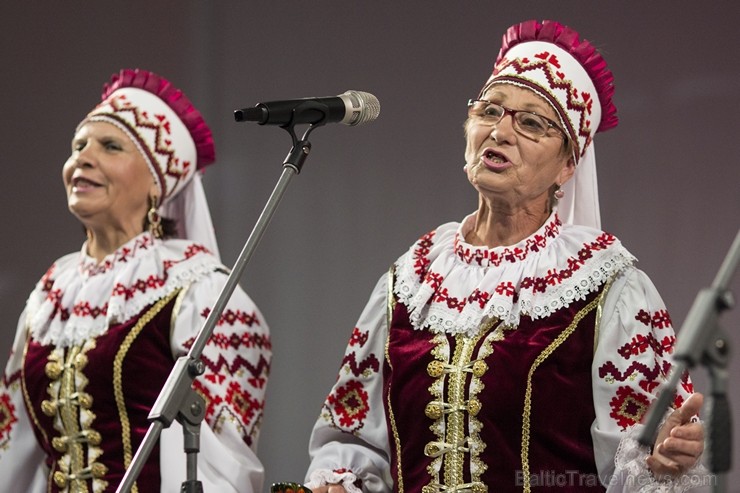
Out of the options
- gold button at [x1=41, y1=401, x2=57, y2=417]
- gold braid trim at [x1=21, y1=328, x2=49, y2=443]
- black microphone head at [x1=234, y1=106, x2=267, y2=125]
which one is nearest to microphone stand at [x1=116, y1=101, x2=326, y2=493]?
black microphone head at [x1=234, y1=106, x2=267, y2=125]

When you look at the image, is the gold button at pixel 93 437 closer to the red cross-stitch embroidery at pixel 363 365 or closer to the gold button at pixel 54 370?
the gold button at pixel 54 370

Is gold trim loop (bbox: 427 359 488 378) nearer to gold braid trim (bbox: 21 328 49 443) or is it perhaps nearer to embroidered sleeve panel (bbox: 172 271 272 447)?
embroidered sleeve panel (bbox: 172 271 272 447)

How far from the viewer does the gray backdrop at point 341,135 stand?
4312 mm

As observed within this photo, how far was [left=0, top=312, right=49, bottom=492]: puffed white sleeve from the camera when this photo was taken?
405 centimetres

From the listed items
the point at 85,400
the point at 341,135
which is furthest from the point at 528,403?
the point at 341,135

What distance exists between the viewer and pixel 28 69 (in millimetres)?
5391

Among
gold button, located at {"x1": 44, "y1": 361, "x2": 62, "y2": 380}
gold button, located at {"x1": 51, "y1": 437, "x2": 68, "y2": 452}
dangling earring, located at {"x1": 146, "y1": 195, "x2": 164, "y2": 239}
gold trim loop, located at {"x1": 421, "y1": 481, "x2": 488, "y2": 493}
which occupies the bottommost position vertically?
gold trim loop, located at {"x1": 421, "y1": 481, "x2": 488, "y2": 493}

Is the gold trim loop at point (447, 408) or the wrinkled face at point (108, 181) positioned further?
the wrinkled face at point (108, 181)

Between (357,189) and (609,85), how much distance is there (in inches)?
73.6

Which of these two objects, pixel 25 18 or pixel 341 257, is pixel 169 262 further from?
pixel 25 18

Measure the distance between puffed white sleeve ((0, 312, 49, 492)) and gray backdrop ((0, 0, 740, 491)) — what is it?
116 cm

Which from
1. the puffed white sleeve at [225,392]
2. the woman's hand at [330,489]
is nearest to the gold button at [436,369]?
the woman's hand at [330,489]

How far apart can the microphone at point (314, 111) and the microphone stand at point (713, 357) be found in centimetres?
111

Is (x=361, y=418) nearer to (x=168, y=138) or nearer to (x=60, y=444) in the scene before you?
(x=60, y=444)
